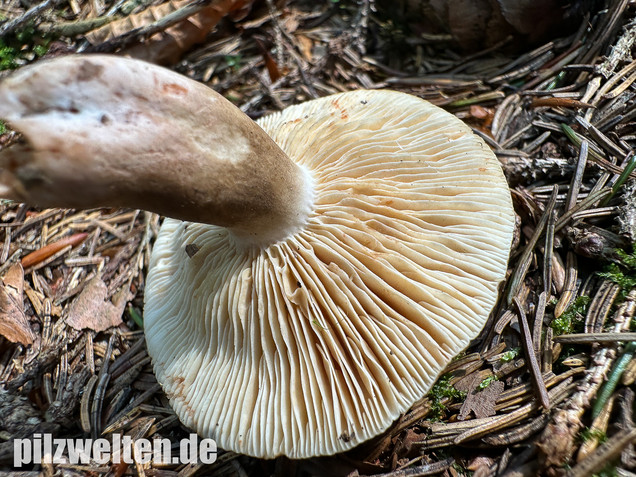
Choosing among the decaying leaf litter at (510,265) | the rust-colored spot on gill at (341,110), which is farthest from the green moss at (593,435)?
the rust-colored spot on gill at (341,110)

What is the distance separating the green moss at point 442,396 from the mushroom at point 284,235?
0.34 meters

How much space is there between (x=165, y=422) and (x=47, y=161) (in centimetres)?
152

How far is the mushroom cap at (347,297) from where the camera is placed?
69.6 inches

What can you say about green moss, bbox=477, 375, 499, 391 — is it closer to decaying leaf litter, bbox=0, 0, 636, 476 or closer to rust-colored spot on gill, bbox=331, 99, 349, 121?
decaying leaf litter, bbox=0, 0, 636, 476

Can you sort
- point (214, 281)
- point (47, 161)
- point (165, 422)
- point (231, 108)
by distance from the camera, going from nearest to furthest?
1. point (47, 161)
2. point (231, 108)
3. point (214, 281)
4. point (165, 422)

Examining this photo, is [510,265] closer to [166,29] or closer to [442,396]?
[442,396]

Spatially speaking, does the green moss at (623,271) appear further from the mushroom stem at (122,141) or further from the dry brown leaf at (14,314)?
the dry brown leaf at (14,314)

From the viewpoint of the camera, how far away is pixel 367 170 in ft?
7.04

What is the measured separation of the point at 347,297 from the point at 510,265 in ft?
3.36

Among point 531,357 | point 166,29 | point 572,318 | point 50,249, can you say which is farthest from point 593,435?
point 166,29

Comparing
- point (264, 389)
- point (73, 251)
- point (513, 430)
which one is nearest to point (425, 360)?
point (513, 430)

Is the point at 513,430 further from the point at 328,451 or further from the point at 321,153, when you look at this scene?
the point at 321,153

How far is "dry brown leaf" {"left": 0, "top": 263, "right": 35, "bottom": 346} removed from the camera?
251 cm

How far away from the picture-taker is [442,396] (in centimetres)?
203
